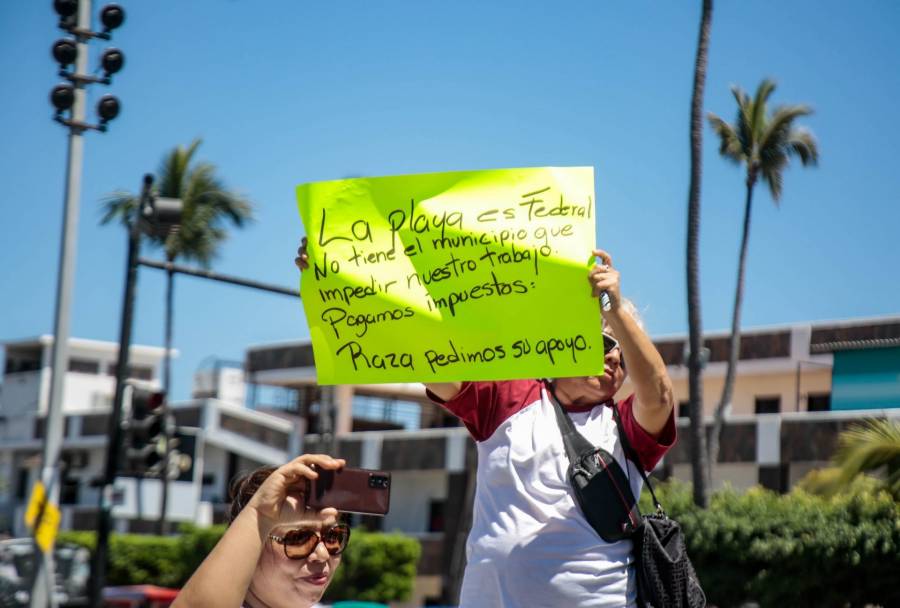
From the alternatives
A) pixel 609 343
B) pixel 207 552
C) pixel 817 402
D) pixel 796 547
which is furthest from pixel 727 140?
pixel 609 343

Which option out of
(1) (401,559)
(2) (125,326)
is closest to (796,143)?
(1) (401,559)

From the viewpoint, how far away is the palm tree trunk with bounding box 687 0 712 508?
2205cm

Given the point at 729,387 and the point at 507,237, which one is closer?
the point at 507,237

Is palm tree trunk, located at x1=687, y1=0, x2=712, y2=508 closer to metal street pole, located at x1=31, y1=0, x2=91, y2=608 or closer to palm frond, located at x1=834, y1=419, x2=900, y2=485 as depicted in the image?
palm frond, located at x1=834, y1=419, x2=900, y2=485

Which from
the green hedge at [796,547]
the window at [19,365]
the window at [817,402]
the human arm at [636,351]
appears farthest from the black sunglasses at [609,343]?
the window at [19,365]

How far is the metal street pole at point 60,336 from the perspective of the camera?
51.2ft

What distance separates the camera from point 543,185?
12.7 ft

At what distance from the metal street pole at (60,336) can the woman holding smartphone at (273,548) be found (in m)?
13.1

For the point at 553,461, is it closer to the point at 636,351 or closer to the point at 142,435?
the point at 636,351

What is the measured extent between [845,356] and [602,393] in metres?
28.5

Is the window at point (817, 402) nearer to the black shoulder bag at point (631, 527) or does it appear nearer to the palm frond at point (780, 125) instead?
the palm frond at point (780, 125)

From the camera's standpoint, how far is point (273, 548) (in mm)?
3121

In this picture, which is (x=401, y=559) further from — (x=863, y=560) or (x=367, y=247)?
(x=367, y=247)

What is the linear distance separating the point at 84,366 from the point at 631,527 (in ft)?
199
